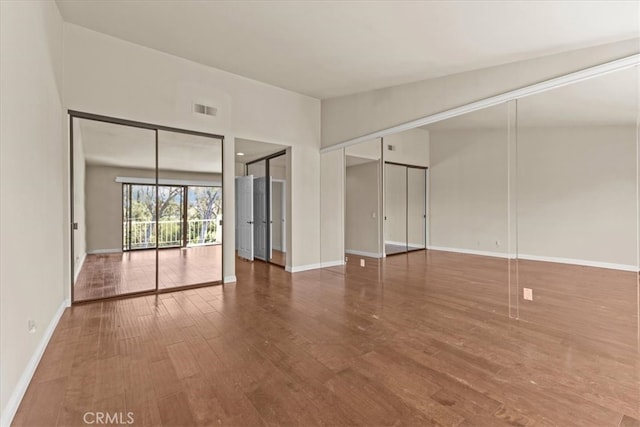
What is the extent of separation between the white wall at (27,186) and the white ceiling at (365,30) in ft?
3.27

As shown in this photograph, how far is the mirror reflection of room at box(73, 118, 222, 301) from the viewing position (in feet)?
13.8

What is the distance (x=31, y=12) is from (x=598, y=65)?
4.93 metres

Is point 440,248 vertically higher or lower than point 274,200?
lower

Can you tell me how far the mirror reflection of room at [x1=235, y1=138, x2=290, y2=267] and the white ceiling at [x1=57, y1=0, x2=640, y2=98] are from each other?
2.42m

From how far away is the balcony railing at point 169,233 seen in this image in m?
4.57

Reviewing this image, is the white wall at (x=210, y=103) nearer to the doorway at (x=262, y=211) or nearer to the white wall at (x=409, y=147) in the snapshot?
the doorway at (x=262, y=211)

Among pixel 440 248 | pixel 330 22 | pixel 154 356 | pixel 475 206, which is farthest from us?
pixel 440 248

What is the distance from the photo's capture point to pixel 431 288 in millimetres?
4555

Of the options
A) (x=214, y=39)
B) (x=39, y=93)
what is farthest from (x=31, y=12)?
(x=214, y=39)

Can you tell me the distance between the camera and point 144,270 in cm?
471

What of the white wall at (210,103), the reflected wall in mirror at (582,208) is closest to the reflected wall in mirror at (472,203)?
the reflected wall in mirror at (582,208)

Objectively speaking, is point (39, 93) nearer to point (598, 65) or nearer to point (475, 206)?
point (598, 65)

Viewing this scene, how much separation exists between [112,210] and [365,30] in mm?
4904

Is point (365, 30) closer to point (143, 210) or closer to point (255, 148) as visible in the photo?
point (255, 148)
